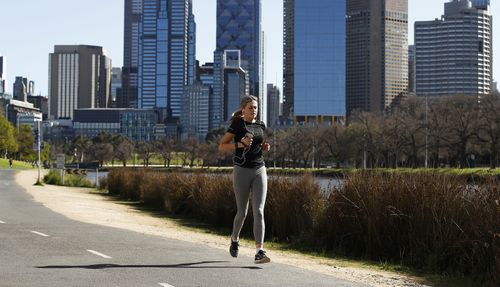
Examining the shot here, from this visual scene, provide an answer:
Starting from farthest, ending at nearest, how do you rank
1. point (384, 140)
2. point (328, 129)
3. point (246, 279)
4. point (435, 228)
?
point (328, 129)
point (384, 140)
point (435, 228)
point (246, 279)

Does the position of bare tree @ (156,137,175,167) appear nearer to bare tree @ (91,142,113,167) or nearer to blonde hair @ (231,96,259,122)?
bare tree @ (91,142,113,167)

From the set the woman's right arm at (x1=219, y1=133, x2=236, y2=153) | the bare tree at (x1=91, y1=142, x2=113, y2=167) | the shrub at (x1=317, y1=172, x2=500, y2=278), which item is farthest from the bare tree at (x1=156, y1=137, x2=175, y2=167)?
the woman's right arm at (x1=219, y1=133, x2=236, y2=153)

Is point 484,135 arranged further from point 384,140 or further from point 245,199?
point 245,199

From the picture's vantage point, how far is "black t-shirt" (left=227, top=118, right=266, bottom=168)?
926 centimetres

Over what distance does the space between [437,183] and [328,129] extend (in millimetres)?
97946

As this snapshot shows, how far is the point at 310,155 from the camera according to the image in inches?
4333

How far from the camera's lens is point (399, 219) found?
11719mm

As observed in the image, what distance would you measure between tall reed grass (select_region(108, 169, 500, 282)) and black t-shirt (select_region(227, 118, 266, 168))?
10.1 feet

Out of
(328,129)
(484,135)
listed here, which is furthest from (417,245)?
(328,129)

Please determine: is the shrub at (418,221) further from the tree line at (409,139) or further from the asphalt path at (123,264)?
the tree line at (409,139)

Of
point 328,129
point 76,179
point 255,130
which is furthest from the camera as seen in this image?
point 328,129

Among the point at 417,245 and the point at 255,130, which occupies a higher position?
the point at 255,130

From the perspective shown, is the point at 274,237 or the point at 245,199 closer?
the point at 245,199

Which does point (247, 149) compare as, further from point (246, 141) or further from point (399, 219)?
point (399, 219)
